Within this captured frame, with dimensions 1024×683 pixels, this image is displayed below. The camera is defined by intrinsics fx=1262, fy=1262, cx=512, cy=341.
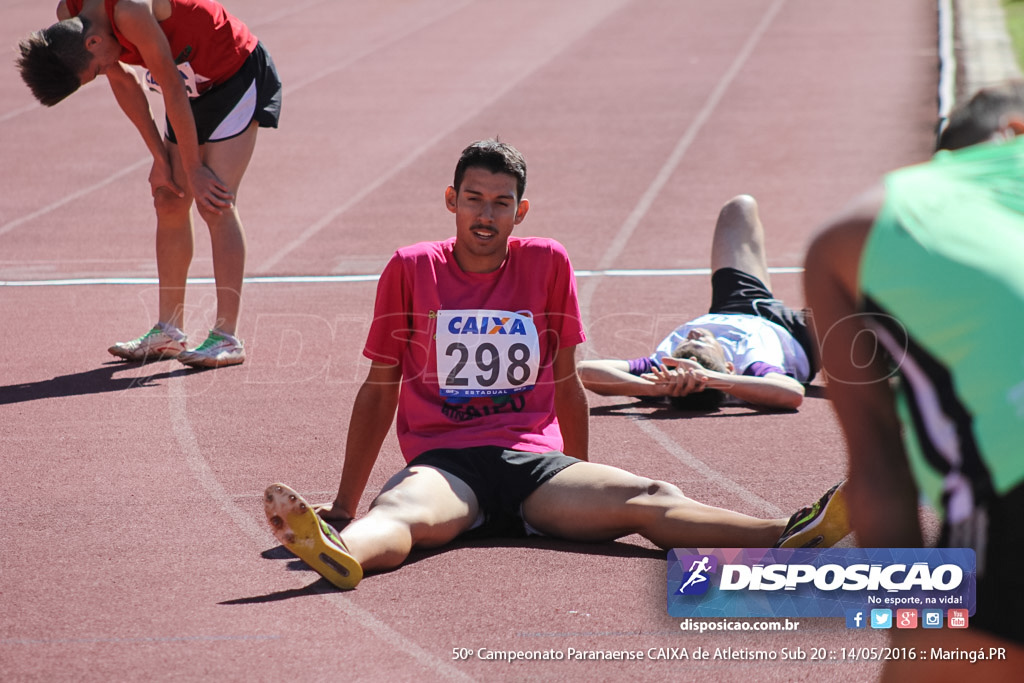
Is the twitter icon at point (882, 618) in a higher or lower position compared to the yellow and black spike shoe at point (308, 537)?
higher

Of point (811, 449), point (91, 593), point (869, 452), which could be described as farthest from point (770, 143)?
point (869, 452)

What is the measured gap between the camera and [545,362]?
4109 mm

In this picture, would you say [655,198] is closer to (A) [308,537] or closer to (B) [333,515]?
(B) [333,515]

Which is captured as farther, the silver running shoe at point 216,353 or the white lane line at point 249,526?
the silver running shoe at point 216,353

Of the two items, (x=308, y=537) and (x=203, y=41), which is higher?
(x=203, y=41)

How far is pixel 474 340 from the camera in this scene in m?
3.97

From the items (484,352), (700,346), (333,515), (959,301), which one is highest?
(959,301)

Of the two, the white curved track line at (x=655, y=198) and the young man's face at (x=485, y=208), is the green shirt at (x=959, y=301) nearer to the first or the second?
the young man's face at (x=485, y=208)

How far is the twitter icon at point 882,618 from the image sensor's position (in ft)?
6.85

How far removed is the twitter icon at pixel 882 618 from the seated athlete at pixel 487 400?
1.50m

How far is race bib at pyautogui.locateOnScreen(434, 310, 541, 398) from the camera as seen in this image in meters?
3.97
